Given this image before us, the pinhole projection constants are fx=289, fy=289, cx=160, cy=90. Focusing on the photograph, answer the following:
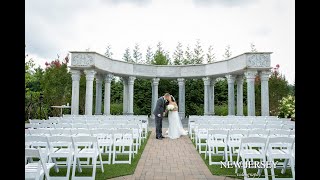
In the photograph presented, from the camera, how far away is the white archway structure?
19.5 metres

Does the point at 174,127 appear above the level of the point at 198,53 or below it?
below

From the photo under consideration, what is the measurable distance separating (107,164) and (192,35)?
1232 inches

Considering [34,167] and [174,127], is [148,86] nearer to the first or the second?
→ [174,127]

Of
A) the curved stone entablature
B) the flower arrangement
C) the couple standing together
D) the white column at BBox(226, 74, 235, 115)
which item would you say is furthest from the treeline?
the couple standing together

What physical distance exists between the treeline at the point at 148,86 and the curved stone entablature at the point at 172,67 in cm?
473

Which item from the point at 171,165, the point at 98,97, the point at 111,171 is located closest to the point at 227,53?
the point at 98,97

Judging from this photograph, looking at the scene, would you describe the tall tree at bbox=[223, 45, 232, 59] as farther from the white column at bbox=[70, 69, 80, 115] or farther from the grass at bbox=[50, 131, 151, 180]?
the grass at bbox=[50, 131, 151, 180]

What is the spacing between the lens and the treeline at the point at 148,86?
84.1ft

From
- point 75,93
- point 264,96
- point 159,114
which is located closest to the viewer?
point 159,114

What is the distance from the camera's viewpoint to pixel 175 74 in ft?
87.6

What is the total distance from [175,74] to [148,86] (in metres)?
7.09

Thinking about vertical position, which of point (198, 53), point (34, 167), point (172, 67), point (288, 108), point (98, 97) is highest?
point (198, 53)
